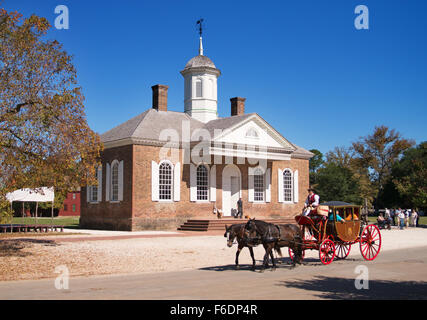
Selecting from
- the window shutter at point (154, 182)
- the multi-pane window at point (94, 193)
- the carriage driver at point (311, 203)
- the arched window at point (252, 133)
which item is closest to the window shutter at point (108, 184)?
the multi-pane window at point (94, 193)

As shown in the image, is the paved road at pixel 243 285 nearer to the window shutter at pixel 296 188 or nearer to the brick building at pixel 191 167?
the brick building at pixel 191 167

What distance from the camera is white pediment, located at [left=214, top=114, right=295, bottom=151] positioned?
96.4 ft

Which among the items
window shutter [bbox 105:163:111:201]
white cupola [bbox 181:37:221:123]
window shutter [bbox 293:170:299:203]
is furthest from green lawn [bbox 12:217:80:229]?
window shutter [bbox 293:170:299:203]

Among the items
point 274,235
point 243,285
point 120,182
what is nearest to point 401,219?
point 120,182

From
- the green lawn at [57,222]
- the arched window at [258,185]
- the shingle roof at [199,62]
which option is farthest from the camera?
the green lawn at [57,222]

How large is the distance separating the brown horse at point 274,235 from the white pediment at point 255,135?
16.5 meters

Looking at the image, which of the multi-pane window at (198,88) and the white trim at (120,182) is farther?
the multi-pane window at (198,88)

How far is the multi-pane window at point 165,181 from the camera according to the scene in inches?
1110

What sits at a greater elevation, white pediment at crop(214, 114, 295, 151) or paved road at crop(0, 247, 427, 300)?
white pediment at crop(214, 114, 295, 151)

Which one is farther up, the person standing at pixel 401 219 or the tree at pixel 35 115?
the tree at pixel 35 115

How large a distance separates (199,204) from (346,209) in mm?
16145

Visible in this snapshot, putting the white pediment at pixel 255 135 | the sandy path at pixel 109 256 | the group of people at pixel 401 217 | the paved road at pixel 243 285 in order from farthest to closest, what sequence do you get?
the group of people at pixel 401 217, the white pediment at pixel 255 135, the sandy path at pixel 109 256, the paved road at pixel 243 285

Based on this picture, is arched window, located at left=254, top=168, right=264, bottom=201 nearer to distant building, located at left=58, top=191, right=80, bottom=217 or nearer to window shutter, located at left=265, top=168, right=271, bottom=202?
window shutter, located at left=265, top=168, right=271, bottom=202

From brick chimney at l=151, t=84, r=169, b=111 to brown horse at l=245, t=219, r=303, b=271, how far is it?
2154 centimetres
